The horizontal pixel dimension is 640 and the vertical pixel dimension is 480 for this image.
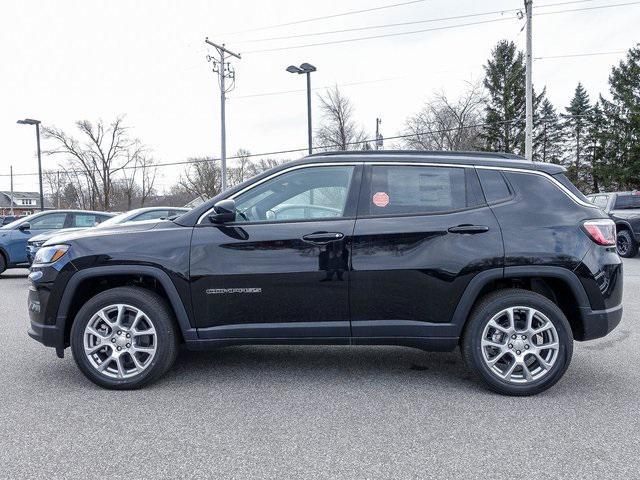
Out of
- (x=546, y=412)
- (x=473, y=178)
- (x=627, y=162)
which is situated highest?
(x=627, y=162)

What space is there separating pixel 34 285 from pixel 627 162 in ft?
137

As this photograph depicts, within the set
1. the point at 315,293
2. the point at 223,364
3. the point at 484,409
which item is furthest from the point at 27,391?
the point at 484,409

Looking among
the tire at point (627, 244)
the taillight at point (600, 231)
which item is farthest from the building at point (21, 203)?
the taillight at point (600, 231)

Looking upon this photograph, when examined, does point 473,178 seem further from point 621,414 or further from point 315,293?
point 621,414

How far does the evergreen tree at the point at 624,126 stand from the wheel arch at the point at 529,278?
37.9 m

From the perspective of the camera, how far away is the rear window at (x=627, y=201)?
14.6 meters

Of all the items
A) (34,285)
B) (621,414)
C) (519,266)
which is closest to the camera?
(621,414)

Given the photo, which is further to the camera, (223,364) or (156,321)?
(223,364)

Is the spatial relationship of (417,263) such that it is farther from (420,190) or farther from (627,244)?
(627,244)

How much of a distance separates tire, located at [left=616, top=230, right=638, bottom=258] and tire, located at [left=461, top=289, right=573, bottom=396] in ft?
40.3

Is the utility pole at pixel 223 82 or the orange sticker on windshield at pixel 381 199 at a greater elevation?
the utility pole at pixel 223 82

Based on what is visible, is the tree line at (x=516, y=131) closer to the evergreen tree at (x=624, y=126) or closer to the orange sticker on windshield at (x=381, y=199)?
the evergreen tree at (x=624, y=126)

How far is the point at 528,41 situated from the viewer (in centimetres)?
1941

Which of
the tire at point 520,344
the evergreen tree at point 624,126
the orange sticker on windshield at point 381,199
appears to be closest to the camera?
the tire at point 520,344
